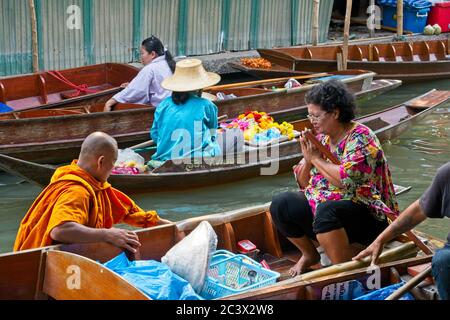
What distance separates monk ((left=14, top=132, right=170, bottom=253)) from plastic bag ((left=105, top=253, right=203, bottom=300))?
4.7 inches

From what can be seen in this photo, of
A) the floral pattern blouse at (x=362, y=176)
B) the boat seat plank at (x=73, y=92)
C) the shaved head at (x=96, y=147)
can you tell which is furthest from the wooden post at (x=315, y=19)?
the shaved head at (x=96, y=147)

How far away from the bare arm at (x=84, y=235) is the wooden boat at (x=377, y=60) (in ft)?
27.4

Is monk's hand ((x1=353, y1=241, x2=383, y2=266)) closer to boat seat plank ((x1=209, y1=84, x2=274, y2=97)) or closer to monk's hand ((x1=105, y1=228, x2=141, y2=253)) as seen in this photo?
monk's hand ((x1=105, y1=228, x2=141, y2=253))

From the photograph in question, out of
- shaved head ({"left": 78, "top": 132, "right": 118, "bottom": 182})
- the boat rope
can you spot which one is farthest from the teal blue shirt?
shaved head ({"left": 78, "top": 132, "right": 118, "bottom": 182})

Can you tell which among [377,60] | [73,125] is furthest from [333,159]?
[377,60]

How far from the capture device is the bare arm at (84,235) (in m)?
4.07

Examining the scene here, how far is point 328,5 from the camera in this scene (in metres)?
15.0

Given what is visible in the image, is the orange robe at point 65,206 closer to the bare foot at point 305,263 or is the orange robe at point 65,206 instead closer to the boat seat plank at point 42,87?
the bare foot at point 305,263

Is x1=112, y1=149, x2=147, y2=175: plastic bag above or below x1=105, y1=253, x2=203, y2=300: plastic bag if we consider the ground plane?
below

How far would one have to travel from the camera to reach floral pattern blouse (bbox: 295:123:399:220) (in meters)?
4.47

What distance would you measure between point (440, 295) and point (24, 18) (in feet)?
28.7

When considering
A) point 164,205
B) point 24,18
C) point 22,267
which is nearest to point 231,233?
point 22,267

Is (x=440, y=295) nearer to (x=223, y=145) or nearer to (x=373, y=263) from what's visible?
(x=373, y=263)

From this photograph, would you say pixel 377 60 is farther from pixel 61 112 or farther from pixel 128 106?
pixel 61 112
